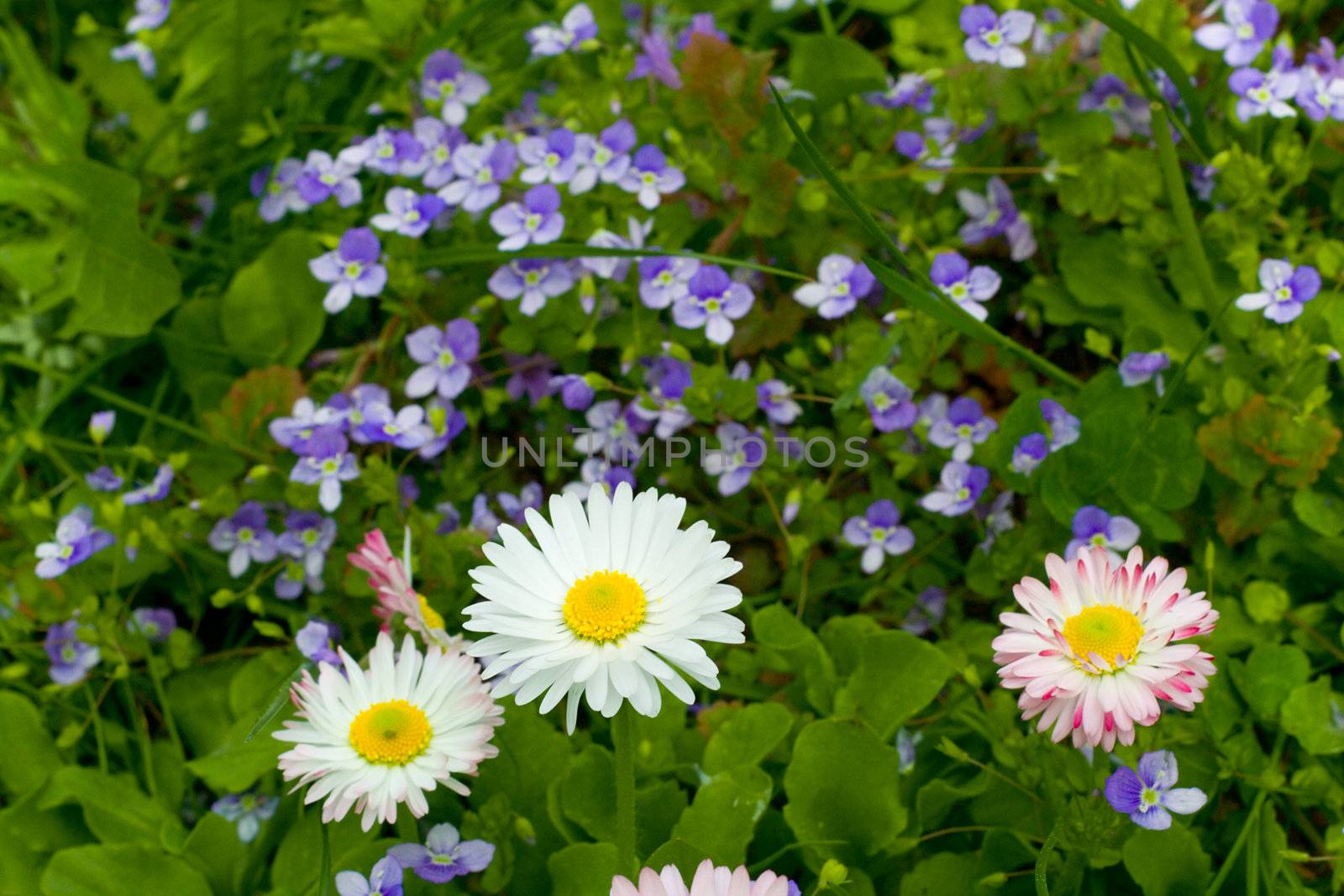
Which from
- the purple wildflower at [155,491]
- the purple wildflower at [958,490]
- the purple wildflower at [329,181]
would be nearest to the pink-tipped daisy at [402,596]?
the purple wildflower at [155,491]

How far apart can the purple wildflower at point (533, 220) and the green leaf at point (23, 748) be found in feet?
2.92

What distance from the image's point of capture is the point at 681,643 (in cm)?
101

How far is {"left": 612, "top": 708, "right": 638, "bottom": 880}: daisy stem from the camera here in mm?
1088

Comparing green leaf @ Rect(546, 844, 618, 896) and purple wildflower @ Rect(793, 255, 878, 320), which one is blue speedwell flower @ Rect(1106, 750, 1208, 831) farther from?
purple wildflower @ Rect(793, 255, 878, 320)

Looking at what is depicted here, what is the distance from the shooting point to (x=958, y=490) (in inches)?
65.6

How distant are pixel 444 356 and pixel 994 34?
0.93m

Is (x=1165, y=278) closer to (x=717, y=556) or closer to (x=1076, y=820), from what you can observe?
(x=1076, y=820)

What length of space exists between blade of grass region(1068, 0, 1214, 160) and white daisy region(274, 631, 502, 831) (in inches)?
43.5

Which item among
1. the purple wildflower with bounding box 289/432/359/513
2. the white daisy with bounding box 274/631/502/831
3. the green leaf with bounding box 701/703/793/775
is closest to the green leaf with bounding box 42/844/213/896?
the white daisy with bounding box 274/631/502/831

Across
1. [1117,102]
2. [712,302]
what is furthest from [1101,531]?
[1117,102]

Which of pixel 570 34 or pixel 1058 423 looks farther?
pixel 570 34

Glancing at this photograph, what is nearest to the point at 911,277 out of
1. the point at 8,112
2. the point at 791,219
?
the point at 791,219

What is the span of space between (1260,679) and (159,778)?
141 cm

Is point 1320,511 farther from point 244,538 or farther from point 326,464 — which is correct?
point 244,538
